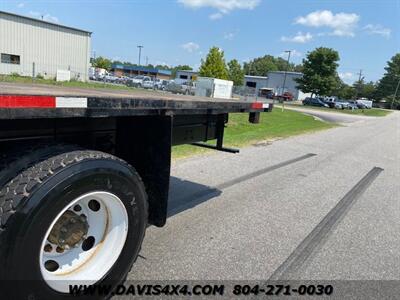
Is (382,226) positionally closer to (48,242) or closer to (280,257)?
(280,257)

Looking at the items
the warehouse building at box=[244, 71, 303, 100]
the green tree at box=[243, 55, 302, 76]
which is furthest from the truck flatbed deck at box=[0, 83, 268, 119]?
the green tree at box=[243, 55, 302, 76]

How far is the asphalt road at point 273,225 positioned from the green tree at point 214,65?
42590 millimetres

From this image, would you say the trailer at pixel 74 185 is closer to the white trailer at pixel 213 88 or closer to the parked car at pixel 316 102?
the white trailer at pixel 213 88

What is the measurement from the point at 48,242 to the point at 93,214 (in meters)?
0.38

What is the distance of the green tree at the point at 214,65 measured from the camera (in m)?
50.4

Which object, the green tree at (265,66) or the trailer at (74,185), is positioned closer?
the trailer at (74,185)

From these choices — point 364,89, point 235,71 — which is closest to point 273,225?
point 235,71

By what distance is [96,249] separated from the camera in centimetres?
292

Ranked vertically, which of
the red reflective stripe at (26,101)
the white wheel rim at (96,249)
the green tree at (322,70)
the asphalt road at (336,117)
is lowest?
the asphalt road at (336,117)

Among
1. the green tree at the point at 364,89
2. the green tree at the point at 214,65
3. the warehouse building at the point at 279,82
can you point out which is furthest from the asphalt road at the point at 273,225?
the green tree at the point at 364,89

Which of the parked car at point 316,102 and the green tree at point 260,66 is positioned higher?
the green tree at point 260,66

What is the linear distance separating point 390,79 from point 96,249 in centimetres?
12071

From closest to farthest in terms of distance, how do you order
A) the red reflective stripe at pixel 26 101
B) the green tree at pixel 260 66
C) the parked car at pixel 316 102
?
1. the red reflective stripe at pixel 26 101
2. the parked car at pixel 316 102
3. the green tree at pixel 260 66

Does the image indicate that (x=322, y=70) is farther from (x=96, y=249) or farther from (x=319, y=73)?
(x=96, y=249)
